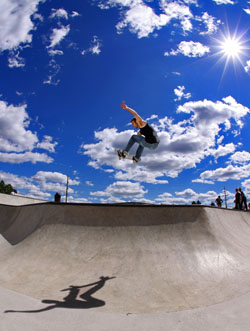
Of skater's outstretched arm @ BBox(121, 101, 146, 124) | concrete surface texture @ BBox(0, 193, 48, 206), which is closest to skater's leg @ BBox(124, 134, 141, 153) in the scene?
skater's outstretched arm @ BBox(121, 101, 146, 124)

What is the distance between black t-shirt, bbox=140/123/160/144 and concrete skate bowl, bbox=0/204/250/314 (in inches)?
80.8

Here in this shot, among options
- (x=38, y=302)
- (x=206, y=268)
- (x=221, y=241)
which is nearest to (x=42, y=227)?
(x=38, y=302)

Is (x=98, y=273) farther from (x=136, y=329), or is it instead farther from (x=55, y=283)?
(x=136, y=329)

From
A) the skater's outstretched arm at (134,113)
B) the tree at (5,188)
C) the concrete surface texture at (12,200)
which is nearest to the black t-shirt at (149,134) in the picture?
the skater's outstretched arm at (134,113)

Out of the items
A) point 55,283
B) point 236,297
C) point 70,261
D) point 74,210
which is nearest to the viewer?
point 236,297

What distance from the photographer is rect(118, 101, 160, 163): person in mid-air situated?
6141mm

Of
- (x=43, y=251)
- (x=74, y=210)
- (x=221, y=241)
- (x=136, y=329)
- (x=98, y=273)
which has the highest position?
(x=74, y=210)

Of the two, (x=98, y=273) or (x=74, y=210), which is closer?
(x=98, y=273)

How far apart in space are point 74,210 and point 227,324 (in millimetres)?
5144

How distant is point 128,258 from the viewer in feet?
17.3

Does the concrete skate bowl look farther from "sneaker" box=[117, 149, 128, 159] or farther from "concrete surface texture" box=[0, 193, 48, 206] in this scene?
"concrete surface texture" box=[0, 193, 48, 206]

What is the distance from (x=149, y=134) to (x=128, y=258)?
3.41 meters

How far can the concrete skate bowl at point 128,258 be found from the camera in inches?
160

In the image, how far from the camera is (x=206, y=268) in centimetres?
512
